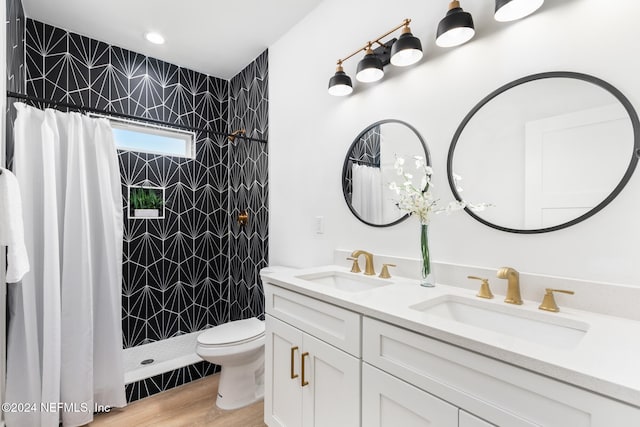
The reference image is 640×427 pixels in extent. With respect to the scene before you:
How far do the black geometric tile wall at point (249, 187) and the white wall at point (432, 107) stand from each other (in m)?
0.16

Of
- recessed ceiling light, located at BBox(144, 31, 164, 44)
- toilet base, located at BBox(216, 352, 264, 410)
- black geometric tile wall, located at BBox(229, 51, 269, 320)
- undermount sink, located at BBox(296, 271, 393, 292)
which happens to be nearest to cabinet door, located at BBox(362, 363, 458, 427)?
undermount sink, located at BBox(296, 271, 393, 292)

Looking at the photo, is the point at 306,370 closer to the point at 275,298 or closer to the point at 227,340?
the point at 275,298

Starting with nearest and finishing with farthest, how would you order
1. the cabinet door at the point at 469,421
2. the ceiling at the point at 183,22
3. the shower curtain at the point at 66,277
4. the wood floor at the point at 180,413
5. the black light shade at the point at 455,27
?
the cabinet door at the point at 469,421
the black light shade at the point at 455,27
the shower curtain at the point at 66,277
the wood floor at the point at 180,413
the ceiling at the point at 183,22

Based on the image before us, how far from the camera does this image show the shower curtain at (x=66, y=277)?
1.68 m

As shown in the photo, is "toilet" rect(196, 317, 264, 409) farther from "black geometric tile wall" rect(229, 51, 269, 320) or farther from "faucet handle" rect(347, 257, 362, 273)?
"faucet handle" rect(347, 257, 362, 273)

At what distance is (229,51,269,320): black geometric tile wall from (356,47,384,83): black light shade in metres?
1.21

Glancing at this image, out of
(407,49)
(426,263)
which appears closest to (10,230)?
(426,263)

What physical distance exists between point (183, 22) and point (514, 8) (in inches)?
87.0

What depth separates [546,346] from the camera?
Result: 35.0 inches

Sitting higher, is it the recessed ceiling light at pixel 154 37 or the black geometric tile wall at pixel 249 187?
the recessed ceiling light at pixel 154 37

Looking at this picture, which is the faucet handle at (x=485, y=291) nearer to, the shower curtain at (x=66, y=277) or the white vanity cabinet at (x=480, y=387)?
the white vanity cabinet at (x=480, y=387)

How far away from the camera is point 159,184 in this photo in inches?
111

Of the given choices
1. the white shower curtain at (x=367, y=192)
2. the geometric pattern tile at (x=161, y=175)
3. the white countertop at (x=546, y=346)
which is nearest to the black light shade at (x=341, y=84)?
the white shower curtain at (x=367, y=192)

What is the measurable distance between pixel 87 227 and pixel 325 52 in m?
1.91
